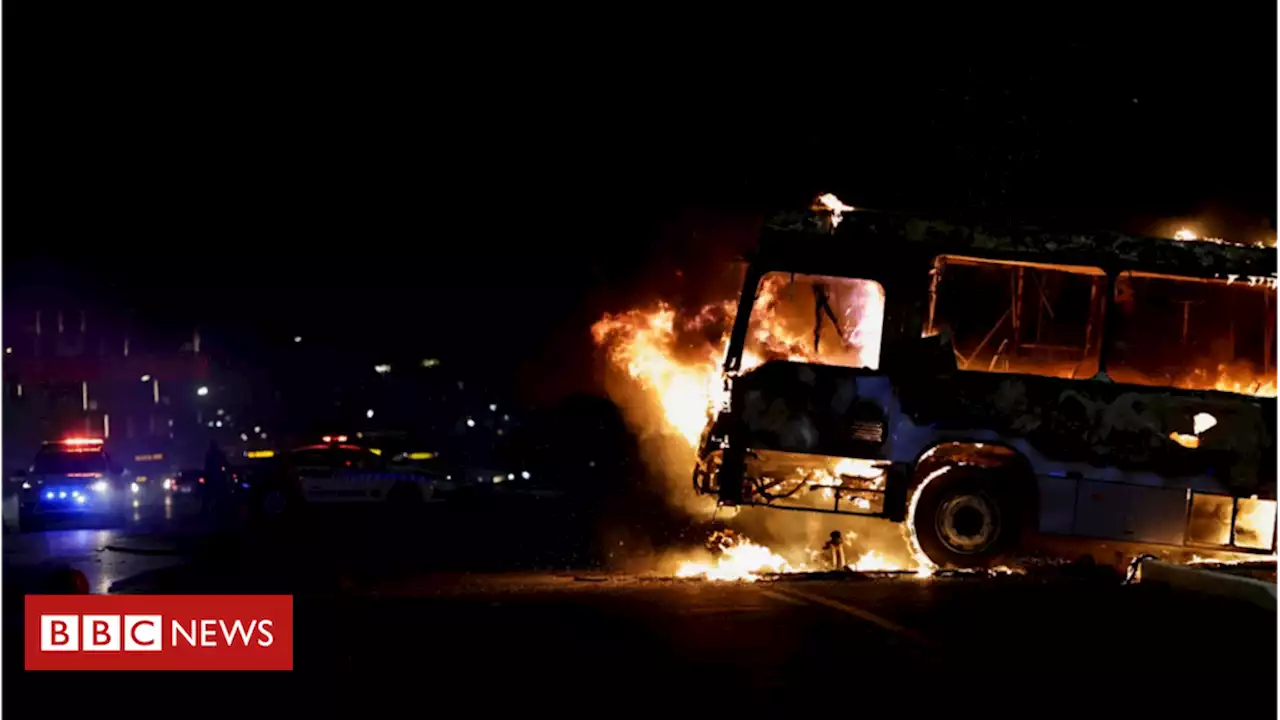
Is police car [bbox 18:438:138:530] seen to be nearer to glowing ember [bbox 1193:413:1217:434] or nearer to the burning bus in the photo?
the burning bus

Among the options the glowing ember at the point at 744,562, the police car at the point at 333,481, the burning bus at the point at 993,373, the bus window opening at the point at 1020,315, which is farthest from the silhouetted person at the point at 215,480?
the bus window opening at the point at 1020,315

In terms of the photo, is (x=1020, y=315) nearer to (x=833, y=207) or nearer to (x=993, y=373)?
(x=993, y=373)

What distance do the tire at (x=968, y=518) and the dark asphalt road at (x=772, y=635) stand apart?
1.00 metres

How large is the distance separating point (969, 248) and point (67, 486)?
65.7ft

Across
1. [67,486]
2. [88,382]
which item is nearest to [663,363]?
[67,486]

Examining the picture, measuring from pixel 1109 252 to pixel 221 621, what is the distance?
30.6ft

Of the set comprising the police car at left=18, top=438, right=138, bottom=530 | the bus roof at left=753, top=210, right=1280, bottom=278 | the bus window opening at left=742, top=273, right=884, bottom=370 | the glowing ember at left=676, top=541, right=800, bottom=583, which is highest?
the bus roof at left=753, top=210, right=1280, bottom=278

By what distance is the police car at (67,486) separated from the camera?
26.1 meters

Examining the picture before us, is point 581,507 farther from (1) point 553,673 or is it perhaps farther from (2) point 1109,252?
(1) point 553,673

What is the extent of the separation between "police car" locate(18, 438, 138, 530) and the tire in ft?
60.8

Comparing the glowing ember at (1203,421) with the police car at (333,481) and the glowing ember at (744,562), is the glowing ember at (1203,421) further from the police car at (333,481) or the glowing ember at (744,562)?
the police car at (333,481)

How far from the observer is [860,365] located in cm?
1322

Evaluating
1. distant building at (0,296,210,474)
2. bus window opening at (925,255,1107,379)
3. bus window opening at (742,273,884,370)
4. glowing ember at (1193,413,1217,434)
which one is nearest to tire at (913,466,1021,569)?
bus window opening at (925,255,1107,379)

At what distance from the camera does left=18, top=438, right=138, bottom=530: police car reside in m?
26.1
